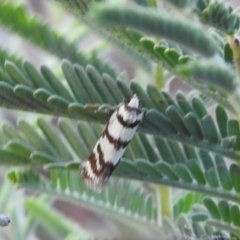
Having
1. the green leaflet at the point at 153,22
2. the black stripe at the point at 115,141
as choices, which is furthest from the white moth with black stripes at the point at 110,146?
the green leaflet at the point at 153,22

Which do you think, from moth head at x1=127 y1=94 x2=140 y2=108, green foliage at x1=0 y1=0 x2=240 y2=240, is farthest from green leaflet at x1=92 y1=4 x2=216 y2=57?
moth head at x1=127 y1=94 x2=140 y2=108

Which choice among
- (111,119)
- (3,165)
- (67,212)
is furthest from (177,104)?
(67,212)

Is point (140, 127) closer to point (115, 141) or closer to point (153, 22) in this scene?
point (115, 141)

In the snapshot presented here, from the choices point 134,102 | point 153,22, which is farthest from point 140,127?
point 153,22

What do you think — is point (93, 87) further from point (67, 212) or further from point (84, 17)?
point (67, 212)

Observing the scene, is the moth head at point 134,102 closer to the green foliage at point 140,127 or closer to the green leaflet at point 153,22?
the green foliage at point 140,127

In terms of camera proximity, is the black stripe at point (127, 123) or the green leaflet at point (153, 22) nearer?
the green leaflet at point (153, 22)

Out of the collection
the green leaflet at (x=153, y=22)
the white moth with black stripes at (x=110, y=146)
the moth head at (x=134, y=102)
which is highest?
the green leaflet at (x=153, y=22)

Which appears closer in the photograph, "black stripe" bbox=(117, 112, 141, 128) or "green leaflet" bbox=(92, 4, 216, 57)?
"green leaflet" bbox=(92, 4, 216, 57)

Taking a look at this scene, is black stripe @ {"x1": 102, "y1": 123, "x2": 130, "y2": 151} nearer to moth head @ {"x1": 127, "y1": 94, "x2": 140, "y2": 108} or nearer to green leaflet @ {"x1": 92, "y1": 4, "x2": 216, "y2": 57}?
moth head @ {"x1": 127, "y1": 94, "x2": 140, "y2": 108}

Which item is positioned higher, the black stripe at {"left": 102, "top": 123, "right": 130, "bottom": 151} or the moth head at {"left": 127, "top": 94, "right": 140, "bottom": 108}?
the moth head at {"left": 127, "top": 94, "right": 140, "bottom": 108}
